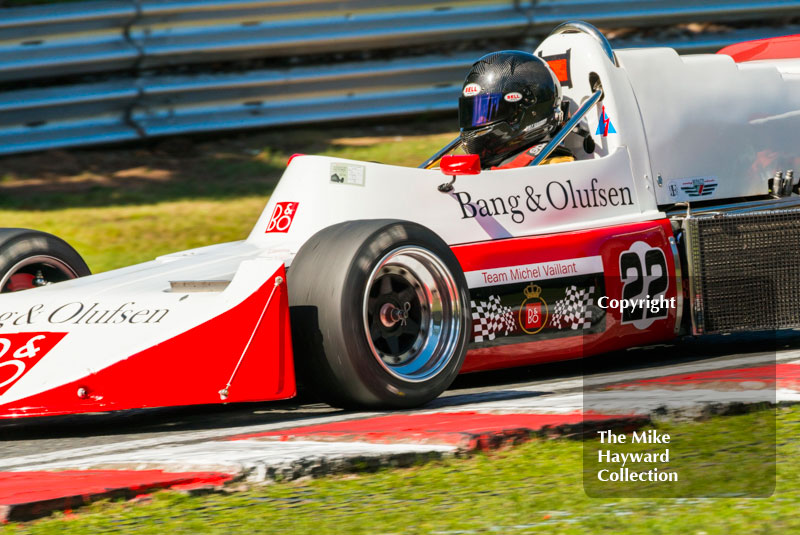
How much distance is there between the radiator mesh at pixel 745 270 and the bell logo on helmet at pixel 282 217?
5.90 ft

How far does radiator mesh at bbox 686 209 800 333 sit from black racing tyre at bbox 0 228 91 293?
2.91 meters

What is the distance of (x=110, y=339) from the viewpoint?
4234mm

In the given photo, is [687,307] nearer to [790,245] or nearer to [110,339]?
[790,245]

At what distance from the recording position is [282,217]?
523 centimetres

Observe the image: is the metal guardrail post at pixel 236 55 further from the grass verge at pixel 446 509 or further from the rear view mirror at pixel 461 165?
the grass verge at pixel 446 509

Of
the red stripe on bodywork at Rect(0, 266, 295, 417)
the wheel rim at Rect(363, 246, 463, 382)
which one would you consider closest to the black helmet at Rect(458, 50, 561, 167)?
the wheel rim at Rect(363, 246, 463, 382)

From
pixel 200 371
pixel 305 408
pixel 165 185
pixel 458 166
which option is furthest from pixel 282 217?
pixel 165 185

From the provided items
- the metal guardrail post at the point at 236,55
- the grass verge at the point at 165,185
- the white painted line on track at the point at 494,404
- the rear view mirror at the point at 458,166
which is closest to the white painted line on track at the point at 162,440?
the white painted line on track at the point at 494,404

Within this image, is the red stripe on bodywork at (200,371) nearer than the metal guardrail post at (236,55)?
Yes

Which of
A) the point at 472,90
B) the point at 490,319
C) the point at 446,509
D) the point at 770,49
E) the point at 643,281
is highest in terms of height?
the point at 770,49

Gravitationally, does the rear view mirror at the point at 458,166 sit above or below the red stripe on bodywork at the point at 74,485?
above

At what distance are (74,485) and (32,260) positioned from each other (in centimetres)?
227

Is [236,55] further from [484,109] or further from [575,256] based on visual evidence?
[575,256]

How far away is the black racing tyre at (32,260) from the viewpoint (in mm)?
5395
